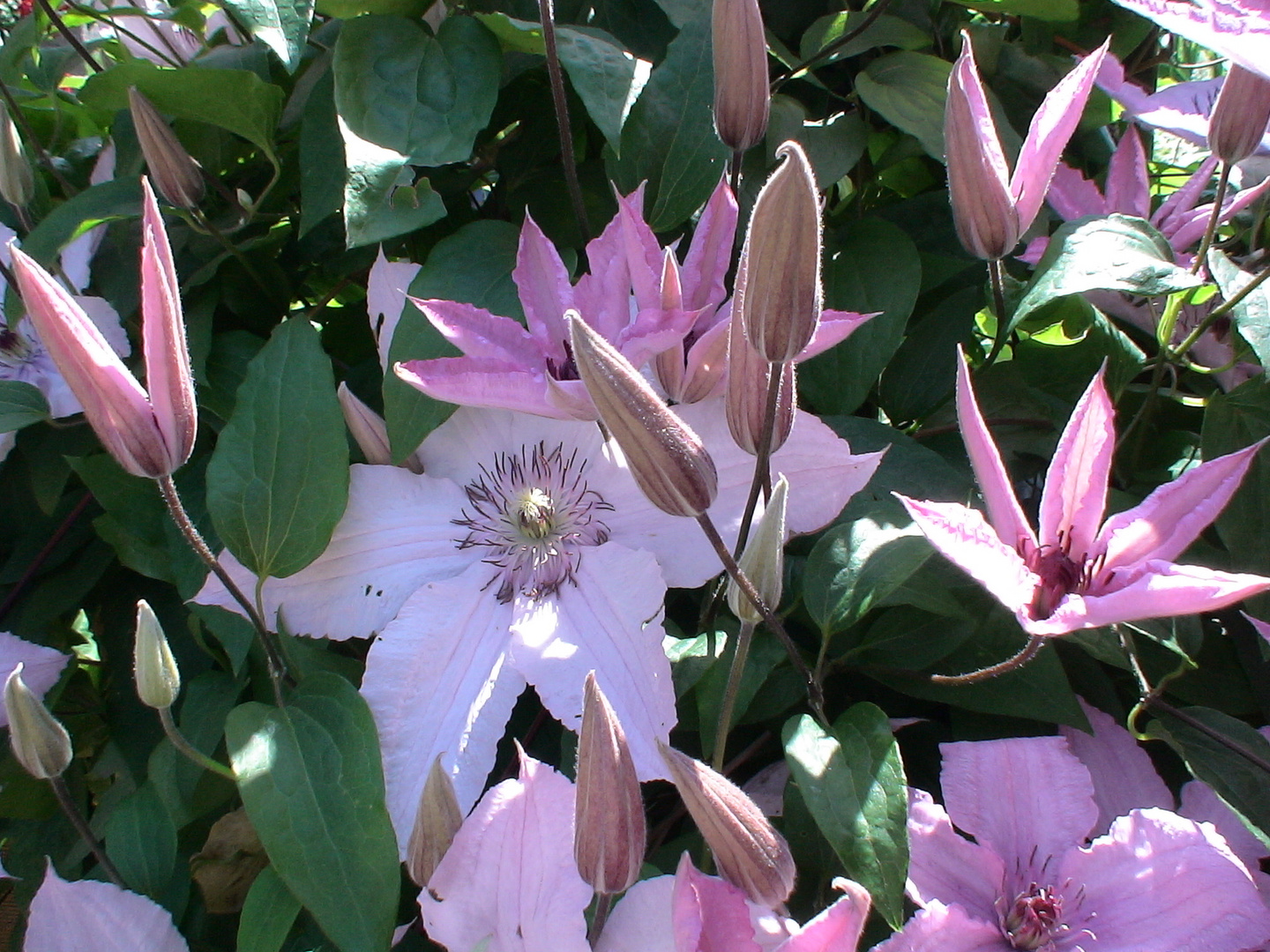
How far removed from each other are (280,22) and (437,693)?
1.11ft

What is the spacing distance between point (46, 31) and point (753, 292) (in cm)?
73

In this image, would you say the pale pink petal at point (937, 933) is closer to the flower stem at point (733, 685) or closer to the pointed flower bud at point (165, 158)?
the flower stem at point (733, 685)

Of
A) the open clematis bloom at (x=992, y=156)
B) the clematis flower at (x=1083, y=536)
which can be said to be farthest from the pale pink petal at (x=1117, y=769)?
the open clematis bloom at (x=992, y=156)

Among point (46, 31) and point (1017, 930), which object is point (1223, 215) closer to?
point (1017, 930)

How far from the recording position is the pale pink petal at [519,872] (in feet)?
1.31

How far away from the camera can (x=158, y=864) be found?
0.49m

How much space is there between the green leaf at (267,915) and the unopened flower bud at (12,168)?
44cm

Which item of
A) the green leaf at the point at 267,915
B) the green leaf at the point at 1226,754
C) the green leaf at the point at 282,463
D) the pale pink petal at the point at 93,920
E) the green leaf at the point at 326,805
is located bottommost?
the pale pink petal at the point at 93,920

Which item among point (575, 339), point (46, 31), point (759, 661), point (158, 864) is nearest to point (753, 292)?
point (575, 339)

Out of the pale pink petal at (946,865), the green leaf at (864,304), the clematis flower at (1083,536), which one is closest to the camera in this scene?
the clematis flower at (1083,536)

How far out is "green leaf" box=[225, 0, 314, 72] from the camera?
0.47m

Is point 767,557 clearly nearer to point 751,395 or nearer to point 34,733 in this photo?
point 751,395

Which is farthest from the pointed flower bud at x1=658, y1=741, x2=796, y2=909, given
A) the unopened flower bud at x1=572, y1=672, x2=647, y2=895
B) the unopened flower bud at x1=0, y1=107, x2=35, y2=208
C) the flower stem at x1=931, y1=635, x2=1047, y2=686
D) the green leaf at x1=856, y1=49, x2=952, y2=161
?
the unopened flower bud at x1=0, y1=107, x2=35, y2=208

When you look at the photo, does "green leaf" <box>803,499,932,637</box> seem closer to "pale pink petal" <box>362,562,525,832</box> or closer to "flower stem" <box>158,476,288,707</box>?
"pale pink petal" <box>362,562,525,832</box>
